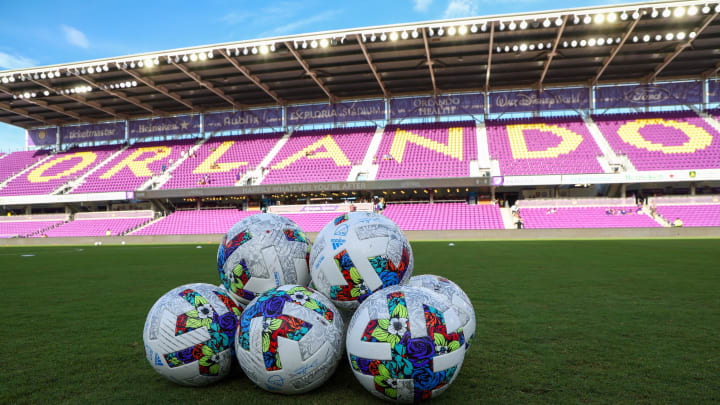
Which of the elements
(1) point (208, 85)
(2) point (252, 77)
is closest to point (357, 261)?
(2) point (252, 77)

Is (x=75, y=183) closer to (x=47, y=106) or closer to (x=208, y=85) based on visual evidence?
(x=47, y=106)

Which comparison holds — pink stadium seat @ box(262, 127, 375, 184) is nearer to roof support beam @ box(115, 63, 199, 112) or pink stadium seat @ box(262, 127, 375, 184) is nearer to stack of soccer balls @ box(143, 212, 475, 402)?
roof support beam @ box(115, 63, 199, 112)

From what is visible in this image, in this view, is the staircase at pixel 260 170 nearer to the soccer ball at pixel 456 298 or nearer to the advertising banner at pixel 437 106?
the advertising banner at pixel 437 106

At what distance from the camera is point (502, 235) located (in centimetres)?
2556

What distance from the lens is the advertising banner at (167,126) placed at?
4350 centimetres

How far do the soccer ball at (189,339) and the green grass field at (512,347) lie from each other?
157mm

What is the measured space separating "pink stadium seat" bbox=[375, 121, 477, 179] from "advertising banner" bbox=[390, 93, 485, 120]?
1.02 meters

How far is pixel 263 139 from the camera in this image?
135 ft

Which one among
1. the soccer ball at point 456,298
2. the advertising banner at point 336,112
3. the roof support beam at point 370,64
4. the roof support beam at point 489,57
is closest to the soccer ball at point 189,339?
the soccer ball at point 456,298

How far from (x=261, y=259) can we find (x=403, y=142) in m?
34.1

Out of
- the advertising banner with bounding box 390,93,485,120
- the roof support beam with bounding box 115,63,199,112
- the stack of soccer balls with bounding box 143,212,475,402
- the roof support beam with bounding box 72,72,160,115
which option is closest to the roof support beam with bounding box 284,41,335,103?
the advertising banner with bounding box 390,93,485,120

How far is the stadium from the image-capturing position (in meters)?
25.5

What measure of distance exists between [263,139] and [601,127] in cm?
2970

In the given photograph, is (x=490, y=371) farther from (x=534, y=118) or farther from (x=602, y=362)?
(x=534, y=118)
